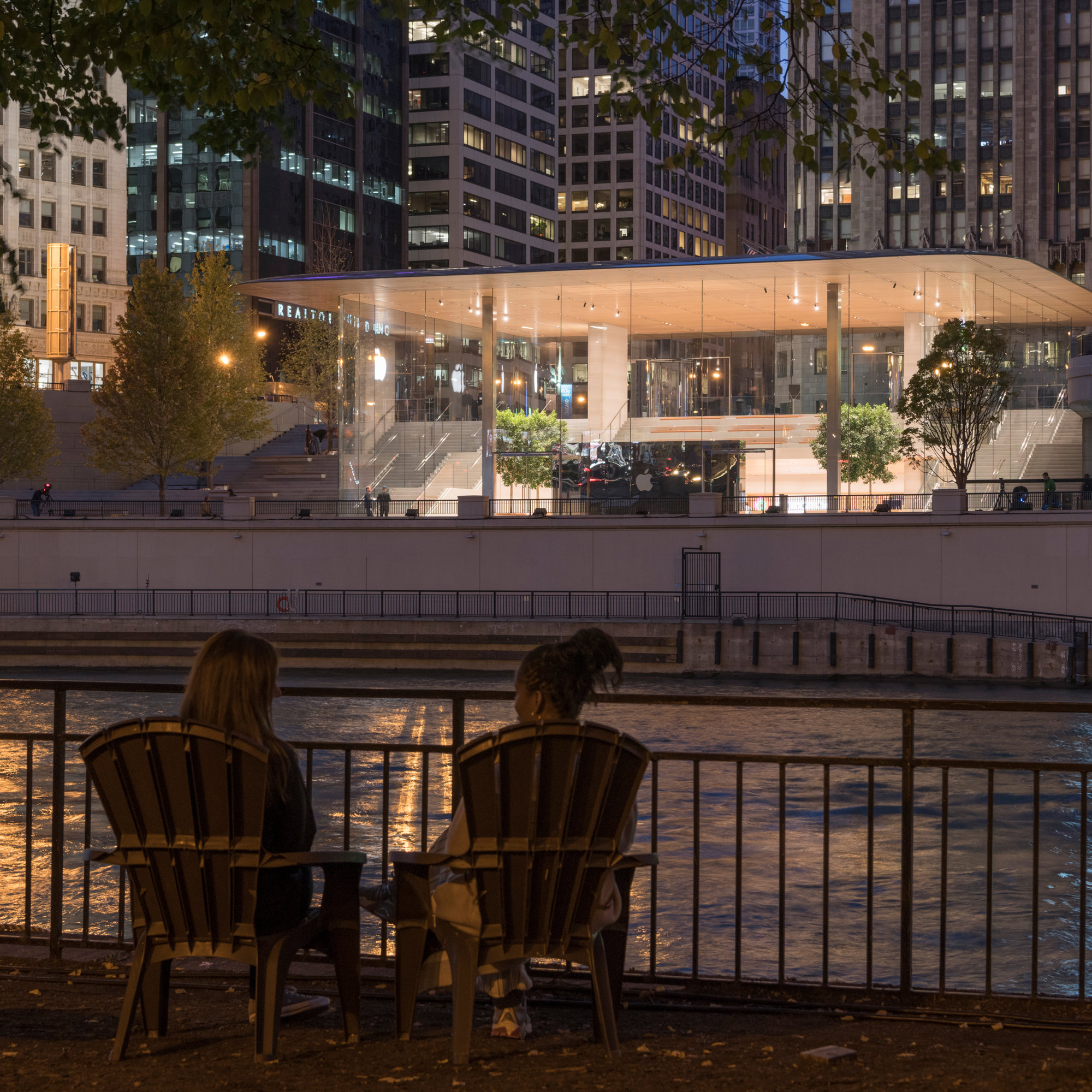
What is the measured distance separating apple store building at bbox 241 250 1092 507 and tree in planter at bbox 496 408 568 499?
0.14 metres

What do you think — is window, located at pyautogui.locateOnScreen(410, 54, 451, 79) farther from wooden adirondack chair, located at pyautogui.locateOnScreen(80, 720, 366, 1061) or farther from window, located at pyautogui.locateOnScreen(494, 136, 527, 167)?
wooden adirondack chair, located at pyautogui.locateOnScreen(80, 720, 366, 1061)

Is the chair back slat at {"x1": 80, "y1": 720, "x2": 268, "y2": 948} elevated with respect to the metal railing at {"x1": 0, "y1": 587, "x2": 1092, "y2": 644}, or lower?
elevated

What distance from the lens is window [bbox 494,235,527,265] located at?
124562mm

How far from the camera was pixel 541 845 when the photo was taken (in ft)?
15.3

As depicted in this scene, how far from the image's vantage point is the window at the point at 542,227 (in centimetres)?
12950

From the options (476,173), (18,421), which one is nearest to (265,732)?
(18,421)

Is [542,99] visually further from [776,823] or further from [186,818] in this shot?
[186,818]

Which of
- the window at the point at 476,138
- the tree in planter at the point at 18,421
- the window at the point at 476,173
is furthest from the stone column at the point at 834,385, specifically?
the window at the point at 476,138

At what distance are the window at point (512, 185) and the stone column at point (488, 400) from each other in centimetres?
7675

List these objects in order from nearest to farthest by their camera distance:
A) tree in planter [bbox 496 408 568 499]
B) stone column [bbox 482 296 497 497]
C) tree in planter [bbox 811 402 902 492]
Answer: tree in planter [bbox 811 402 902 492] < tree in planter [bbox 496 408 568 499] < stone column [bbox 482 296 497 497]

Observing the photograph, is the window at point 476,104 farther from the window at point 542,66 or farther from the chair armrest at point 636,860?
the chair armrest at point 636,860

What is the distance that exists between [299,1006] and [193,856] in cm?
93

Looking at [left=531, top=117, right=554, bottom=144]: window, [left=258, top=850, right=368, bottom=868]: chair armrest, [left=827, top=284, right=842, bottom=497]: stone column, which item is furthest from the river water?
[left=531, top=117, right=554, bottom=144]: window

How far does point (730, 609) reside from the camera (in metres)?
39.7
